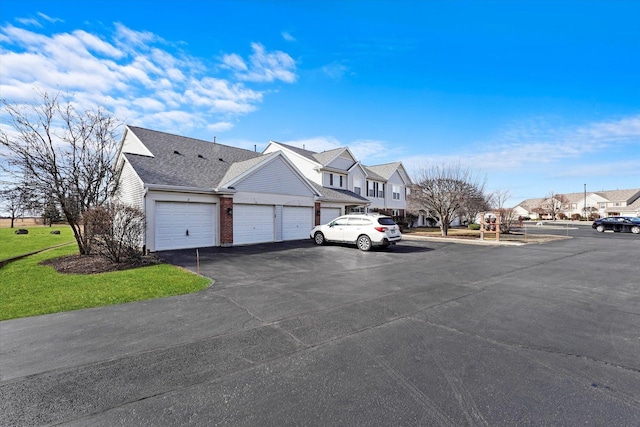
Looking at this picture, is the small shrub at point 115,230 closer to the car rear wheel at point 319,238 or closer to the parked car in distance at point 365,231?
the car rear wheel at point 319,238

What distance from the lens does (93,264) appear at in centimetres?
1023

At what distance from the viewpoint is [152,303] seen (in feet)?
20.1

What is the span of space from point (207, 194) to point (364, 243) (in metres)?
8.32

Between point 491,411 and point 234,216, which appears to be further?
point 234,216

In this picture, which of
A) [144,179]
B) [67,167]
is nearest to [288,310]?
[144,179]

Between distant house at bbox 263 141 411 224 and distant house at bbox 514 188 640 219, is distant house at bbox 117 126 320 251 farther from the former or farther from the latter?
distant house at bbox 514 188 640 219

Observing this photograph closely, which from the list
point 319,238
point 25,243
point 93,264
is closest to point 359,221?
point 319,238

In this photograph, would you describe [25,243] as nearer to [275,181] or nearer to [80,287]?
[275,181]

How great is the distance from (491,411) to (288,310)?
11.9 feet

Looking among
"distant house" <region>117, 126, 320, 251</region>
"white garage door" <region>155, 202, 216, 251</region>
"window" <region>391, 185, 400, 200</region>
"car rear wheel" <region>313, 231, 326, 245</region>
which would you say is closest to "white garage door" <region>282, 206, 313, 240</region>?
"distant house" <region>117, 126, 320, 251</region>

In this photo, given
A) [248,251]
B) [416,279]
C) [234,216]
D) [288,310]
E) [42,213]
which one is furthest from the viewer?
[234,216]

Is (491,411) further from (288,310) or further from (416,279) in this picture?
(416,279)

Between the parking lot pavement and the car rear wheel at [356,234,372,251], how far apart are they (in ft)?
23.6

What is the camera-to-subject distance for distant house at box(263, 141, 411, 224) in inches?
925
